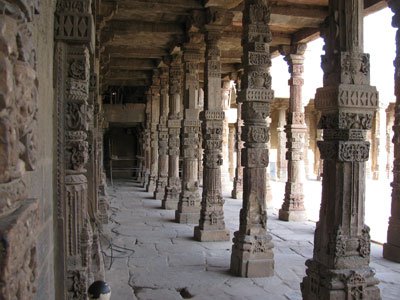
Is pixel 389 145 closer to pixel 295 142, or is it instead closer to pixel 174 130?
pixel 295 142

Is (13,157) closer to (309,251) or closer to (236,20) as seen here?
(309,251)

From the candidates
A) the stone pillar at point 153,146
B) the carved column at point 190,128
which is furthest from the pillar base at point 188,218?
the stone pillar at point 153,146

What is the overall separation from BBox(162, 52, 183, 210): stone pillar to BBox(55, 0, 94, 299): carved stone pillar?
9842mm

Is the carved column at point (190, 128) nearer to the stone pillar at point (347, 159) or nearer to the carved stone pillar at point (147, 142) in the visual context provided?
the stone pillar at point (347, 159)

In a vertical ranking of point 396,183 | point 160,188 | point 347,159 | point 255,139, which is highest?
point 255,139

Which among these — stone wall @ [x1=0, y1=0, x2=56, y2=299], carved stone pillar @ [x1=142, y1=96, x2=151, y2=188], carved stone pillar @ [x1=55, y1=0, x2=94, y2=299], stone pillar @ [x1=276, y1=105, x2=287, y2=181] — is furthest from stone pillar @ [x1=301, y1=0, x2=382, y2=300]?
stone pillar @ [x1=276, y1=105, x2=287, y2=181]

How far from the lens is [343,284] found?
4562mm

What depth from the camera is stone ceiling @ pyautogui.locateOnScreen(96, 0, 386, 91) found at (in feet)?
31.6

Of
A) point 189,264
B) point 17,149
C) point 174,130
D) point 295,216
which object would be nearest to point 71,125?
point 17,149

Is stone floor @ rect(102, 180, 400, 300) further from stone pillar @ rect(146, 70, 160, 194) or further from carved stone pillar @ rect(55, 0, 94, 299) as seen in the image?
stone pillar @ rect(146, 70, 160, 194)

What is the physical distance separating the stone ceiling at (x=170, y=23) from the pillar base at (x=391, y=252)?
16.2 feet

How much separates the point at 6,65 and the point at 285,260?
734 cm

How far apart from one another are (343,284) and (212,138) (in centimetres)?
520

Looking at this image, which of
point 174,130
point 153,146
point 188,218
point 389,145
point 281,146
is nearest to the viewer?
point 188,218
